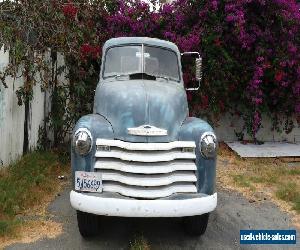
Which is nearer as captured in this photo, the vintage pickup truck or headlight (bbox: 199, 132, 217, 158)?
the vintage pickup truck

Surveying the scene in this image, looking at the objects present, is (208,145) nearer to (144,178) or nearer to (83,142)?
(144,178)

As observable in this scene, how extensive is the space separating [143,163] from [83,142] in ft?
2.12

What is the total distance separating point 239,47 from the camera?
31.5 feet

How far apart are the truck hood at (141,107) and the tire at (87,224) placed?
91cm

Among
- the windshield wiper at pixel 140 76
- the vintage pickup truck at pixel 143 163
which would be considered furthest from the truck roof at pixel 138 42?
the vintage pickup truck at pixel 143 163

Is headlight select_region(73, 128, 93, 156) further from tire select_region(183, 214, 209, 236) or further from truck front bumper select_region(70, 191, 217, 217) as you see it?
tire select_region(183, 214, 209, 236)

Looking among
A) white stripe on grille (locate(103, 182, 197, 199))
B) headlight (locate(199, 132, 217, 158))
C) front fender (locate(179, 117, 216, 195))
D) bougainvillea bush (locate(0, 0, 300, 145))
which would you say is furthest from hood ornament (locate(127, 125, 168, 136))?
bougainvillea bush (locate(0, 0, 300, 145))

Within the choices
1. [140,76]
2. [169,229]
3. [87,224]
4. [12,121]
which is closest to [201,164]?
[169,229]

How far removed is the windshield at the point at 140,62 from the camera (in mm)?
5891

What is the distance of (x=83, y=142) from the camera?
14.9 feet

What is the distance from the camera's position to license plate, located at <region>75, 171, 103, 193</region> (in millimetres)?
4445

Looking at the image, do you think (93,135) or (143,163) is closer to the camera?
(143,163)

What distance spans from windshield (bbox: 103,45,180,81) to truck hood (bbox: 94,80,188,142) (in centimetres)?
33

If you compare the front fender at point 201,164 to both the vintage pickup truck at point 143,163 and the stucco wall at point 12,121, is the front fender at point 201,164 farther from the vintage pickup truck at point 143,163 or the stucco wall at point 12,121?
→ the stucco wall at point 12,121
